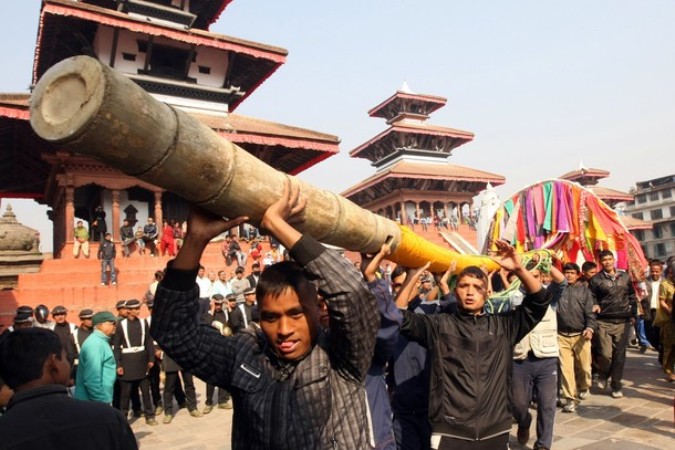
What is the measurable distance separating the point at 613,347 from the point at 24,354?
6854 mm

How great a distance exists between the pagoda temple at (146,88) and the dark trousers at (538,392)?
10.8 metres

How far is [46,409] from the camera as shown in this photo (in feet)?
5.87

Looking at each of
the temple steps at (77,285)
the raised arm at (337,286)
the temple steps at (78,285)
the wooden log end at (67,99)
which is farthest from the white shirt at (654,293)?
the temple steps at (77,285)

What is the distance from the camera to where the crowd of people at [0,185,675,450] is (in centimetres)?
155

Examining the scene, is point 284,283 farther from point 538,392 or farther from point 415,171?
point 415,171

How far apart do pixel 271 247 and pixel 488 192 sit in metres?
7.70

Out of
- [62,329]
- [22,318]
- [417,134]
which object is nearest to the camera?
[22,318]

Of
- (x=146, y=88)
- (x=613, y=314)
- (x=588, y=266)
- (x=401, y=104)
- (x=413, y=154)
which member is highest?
(x=401, y=104)

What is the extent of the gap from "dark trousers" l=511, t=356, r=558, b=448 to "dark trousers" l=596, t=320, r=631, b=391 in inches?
92.3

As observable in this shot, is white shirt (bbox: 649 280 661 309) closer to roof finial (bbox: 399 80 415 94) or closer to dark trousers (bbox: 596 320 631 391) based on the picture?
dark trousers (bbox: 596 320 631 391)

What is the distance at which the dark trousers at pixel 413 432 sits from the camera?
339 centimetres

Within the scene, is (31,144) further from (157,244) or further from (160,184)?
(160,184)

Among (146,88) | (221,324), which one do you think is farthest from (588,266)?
(146,88)

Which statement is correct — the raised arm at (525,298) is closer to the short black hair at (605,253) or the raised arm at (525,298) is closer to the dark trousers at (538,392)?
the dark trousers at (538,392)
